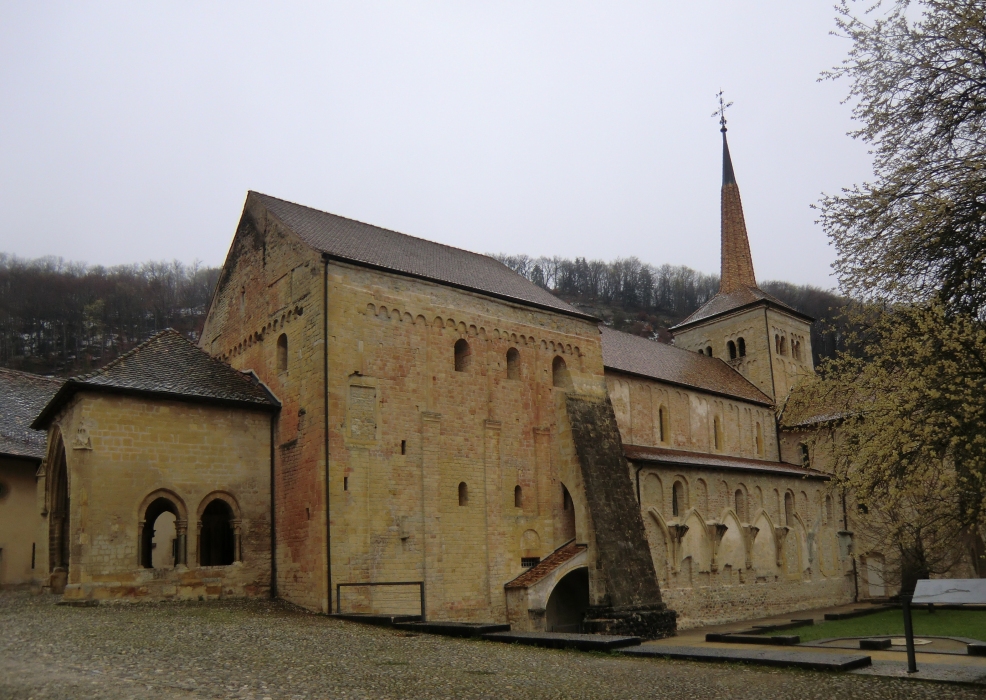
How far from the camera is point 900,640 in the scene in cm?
1889

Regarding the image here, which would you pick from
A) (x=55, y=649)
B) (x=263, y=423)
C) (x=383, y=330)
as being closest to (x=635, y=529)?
(x=383, y=330)

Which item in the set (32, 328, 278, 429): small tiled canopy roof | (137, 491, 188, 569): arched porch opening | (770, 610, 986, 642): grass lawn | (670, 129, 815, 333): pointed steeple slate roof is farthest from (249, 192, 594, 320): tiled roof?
(670, 129, 815, 333): pointed steeple slate roof

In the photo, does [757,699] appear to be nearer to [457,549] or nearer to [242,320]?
[457,549]

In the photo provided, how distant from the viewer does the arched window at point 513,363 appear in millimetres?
24391

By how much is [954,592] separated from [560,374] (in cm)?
1538

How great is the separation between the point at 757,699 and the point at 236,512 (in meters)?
14.1

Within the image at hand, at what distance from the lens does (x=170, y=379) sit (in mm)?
20281

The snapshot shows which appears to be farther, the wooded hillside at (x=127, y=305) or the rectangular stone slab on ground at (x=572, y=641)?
the wooded hillside at (x=127, y=305)

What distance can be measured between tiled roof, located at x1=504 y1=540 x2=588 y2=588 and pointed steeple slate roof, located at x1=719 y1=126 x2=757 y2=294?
2493 cm

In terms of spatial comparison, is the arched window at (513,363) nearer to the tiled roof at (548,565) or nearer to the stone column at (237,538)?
the tiled roof at (548,565)

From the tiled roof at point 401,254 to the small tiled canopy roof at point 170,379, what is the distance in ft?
13.7

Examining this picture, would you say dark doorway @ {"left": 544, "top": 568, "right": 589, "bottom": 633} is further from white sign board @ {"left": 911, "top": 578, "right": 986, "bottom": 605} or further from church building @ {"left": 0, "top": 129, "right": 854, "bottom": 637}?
white sign board @ {"left": 911, "top": 578, "right": 986, "bottom": 605}

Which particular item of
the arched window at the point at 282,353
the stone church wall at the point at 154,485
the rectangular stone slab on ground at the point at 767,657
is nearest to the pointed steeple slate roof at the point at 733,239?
the arched window at the point at 282,353

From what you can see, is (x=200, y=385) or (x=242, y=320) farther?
(x=242, y=320)
